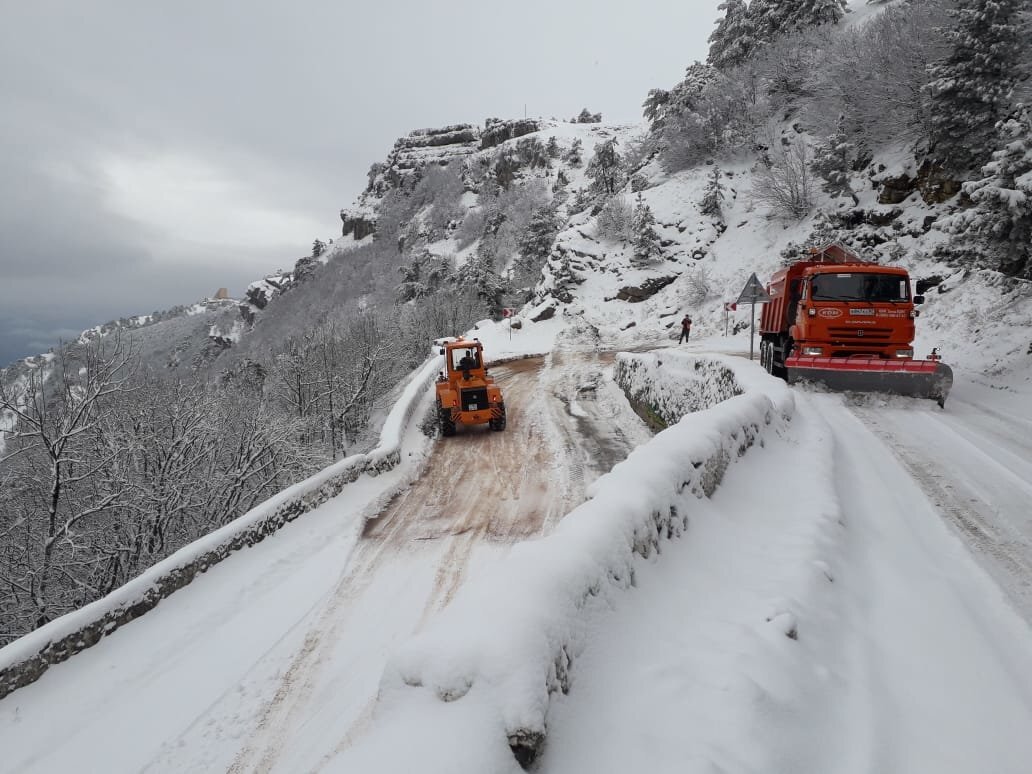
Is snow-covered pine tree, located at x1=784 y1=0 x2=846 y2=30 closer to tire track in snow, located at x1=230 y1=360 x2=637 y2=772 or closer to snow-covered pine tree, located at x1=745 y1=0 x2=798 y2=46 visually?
snow-covered pine tree, located at x1=745 y1=0 x2=798 y2=46

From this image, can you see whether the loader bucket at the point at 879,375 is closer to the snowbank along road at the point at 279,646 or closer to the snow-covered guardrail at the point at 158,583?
the snowbank along road at the point at 279,646

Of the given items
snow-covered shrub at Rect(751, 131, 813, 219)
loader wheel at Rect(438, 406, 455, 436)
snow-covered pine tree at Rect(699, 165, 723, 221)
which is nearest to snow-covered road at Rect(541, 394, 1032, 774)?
loader wheel at Rect(438, 406, 455, 436)

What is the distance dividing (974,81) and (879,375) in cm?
1628

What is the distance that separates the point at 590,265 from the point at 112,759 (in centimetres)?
3826

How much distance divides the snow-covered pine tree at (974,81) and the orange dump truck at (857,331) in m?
11.5

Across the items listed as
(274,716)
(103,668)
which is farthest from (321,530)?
(274,716)

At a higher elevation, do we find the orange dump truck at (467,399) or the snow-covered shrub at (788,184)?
the snow-covered shrub at (788,184)

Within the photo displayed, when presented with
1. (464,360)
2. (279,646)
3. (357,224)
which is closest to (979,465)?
(279,646)

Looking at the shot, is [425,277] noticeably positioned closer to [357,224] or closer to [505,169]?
[505,169]

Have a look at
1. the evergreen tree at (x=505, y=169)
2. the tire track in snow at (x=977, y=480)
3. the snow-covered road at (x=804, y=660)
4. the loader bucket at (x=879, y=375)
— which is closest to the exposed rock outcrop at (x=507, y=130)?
the evergreen tree at (x=505, y=169)

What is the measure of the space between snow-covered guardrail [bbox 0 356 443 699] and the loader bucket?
983 cm

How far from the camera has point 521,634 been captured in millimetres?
2449

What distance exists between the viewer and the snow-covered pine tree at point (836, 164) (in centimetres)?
2703

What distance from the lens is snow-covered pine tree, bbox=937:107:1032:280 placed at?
10102mm
